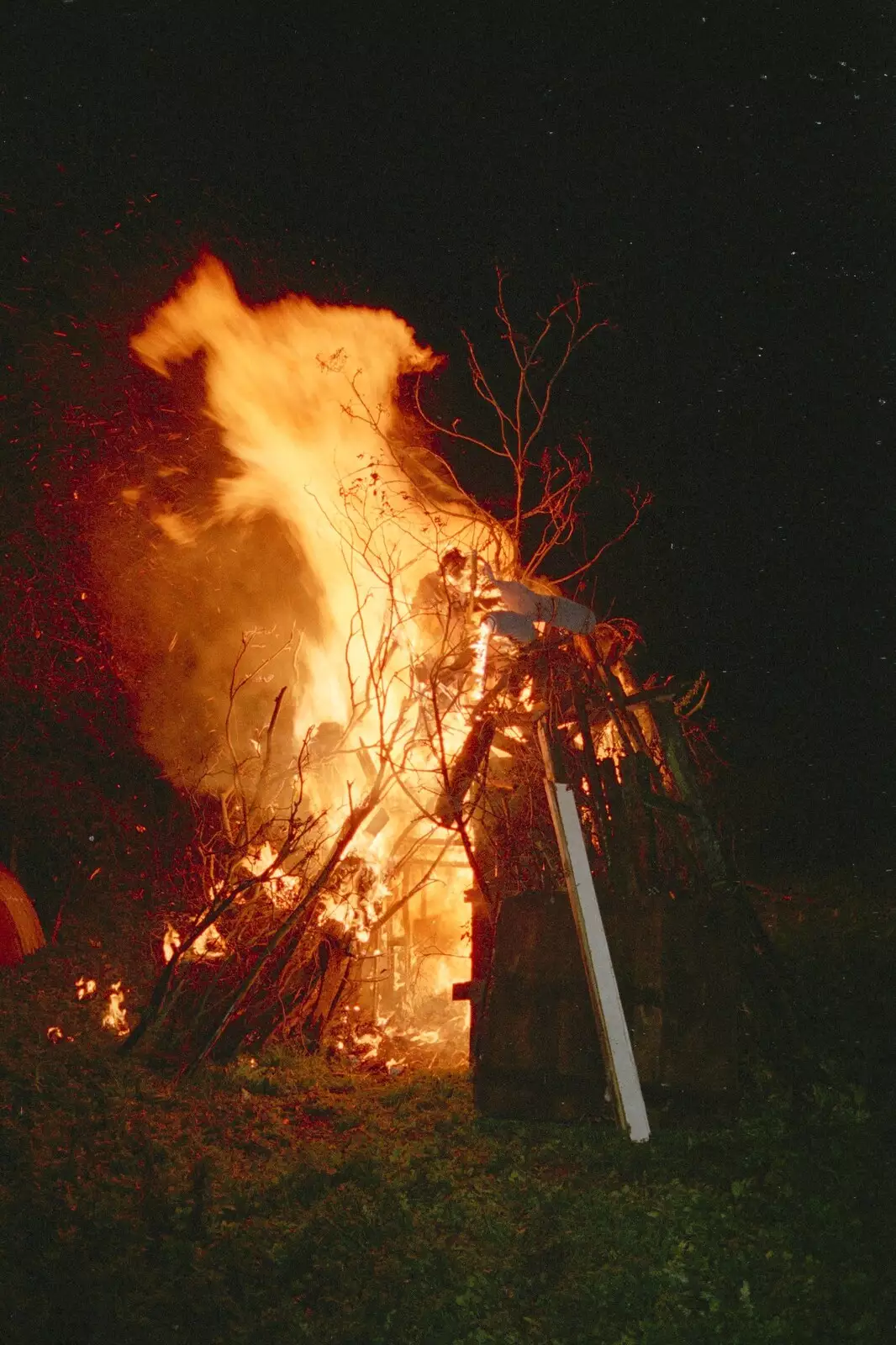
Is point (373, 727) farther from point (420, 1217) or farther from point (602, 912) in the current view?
point (420, 1217)

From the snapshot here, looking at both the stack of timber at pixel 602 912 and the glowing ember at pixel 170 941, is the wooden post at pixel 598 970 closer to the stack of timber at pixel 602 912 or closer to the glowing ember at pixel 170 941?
the stack of timber at pixel 602 912

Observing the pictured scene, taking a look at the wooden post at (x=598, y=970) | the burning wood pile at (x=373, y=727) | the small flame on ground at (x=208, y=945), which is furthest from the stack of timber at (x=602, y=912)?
the small flame on ground at (x=208, y=945)

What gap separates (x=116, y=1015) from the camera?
7434 millimetres

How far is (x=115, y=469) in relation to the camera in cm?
984

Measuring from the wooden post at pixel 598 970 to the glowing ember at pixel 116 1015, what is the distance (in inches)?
175

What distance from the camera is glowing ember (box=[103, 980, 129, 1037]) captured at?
7.26 metres

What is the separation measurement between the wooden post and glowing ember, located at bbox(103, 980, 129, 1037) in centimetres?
444

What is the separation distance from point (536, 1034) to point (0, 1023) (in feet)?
14.8

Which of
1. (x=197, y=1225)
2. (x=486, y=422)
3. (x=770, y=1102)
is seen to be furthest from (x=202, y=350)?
(x=770, y=1102)

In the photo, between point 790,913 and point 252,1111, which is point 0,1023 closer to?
point 252,1111

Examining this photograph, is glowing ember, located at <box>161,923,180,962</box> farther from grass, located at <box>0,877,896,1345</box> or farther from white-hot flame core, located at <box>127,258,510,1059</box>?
grass, located at <box>0,877,896,1345</box>

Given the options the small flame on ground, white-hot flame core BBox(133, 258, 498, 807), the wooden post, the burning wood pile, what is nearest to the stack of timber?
the burning wood pile

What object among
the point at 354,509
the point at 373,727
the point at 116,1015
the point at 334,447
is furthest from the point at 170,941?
the point at 334,447

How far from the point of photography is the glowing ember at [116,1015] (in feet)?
23.8
